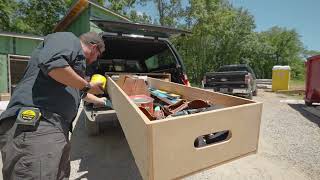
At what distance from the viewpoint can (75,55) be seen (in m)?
1.96

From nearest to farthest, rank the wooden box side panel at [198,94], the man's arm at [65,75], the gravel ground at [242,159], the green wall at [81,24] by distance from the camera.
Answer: the man's arm at [65,75] → the wooden box side panel at [198,94] → the gravel ground at [242,159] → the green wall at [81,24]

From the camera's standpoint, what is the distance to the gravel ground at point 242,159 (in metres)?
3.53

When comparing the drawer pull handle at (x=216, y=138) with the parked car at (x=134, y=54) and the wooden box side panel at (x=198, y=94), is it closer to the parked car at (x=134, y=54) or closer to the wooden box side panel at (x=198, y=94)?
the wooden box side panel at (x=198, y=94)

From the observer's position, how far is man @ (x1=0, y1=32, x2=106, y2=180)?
71.6 inches

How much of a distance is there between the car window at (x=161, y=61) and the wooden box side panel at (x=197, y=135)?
3734mm

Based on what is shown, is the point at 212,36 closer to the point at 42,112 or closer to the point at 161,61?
the point at 161,61

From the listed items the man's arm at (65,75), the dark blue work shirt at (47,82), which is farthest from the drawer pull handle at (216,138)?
the dark blue work shirt at (47,82)

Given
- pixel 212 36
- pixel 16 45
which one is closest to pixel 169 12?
pixel 212 36

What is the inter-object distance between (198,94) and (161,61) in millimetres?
3458

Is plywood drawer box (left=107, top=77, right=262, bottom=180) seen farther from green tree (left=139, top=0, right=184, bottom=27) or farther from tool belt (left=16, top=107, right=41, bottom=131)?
green tree (left=139, top=0, right=184, bottom=27)

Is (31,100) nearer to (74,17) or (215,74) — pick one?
(215,74)

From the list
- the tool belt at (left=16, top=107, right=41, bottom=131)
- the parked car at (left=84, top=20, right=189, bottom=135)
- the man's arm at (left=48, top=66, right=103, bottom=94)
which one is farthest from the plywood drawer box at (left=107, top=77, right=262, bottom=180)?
the parked car at (left=84, top=20, right=189, bottom=135)

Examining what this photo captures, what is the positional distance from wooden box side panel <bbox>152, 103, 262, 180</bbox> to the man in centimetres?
92

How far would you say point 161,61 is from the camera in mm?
6402
